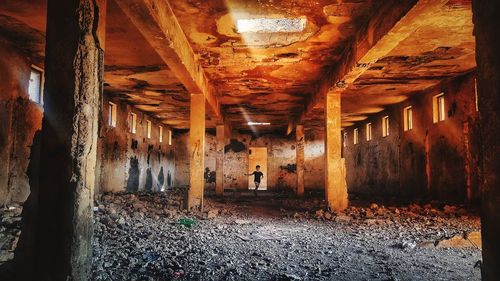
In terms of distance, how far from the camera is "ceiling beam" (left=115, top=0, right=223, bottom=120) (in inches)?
178

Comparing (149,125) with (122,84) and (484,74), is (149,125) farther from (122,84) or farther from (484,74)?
(484,74)

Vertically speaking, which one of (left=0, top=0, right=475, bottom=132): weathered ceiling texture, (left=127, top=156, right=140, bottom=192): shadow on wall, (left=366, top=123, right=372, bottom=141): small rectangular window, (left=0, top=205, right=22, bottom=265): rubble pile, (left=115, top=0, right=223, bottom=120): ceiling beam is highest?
(left=0, top=0, right=475, bottom=132): weathered ceiling texture

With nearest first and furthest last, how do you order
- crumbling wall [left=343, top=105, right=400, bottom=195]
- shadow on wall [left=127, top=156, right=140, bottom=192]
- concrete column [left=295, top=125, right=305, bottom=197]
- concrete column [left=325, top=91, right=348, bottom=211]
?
concrete column [left=325, top=91, right=348, bottom=211]
crumbling wall [left=343, top=105, right=400, bottom=195]
shadow on wall [left=127, top=156, right=140, bottom=192]
concrete column [left=295, top=125, right=305, bottom=197]

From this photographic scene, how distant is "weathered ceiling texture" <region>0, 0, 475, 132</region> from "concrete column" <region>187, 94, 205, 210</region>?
0.62m

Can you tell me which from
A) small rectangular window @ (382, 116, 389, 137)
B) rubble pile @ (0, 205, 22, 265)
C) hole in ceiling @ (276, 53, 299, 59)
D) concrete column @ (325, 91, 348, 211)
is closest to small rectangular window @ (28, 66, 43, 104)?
rubble pile @ (0, 205, 22, 265)

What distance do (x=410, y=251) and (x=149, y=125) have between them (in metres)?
13.9

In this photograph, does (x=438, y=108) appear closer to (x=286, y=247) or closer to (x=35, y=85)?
(x=286, y=247)

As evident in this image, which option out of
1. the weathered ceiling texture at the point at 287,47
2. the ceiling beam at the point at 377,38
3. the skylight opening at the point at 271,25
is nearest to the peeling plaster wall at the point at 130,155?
the weathered ceiling texture at the point at 287,47

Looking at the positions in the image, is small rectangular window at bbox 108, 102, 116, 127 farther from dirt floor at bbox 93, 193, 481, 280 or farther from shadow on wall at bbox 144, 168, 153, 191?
dirt floor at bbox 93, 193, 481, 280

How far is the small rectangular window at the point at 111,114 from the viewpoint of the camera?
39.2 feet

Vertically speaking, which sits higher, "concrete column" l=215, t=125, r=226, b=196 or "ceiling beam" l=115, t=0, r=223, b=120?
"ceiling beam" l=115, t=0, r=223, b=120

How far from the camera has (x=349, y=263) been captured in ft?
→ 13.8

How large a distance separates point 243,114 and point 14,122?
31.0ft

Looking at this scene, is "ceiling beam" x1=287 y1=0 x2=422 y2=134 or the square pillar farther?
"ceiling beam" x1=287 y1=0 x2=422 y2=134
